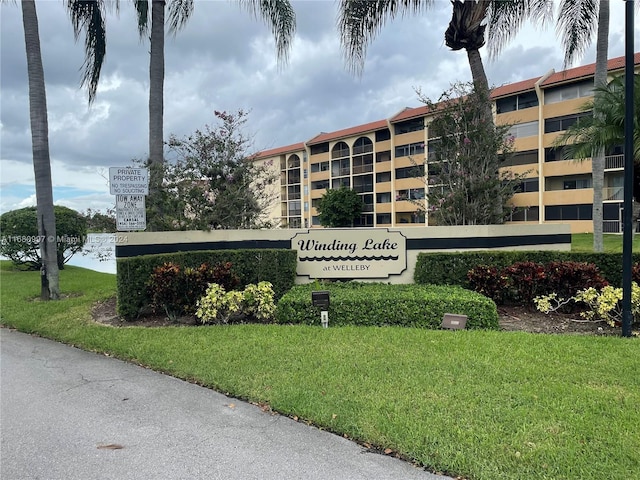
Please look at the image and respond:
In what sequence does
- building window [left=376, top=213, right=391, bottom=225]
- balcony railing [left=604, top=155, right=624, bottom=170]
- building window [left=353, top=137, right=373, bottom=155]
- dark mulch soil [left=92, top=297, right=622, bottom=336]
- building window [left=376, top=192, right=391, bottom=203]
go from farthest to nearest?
building window [left=353, top=137, right=373, bottom=155]
building window [left=376, top=213, right=391, bottom=225]
building window [left=376, top=192, right=391, bottom=203]
balcony railing [left=604, top=155, right=624, bottom=170]
dark mulch soil [left=92, top=297, right=622, bottom=336]

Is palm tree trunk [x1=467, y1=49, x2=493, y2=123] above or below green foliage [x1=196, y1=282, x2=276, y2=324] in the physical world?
above

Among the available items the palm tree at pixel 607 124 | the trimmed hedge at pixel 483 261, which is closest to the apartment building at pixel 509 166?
the trimmed hedge at pixel 483 261

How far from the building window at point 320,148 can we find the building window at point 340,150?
4.87ft

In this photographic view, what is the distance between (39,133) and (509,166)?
14499 millimetres

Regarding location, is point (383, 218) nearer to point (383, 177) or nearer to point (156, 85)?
point (383, 177)

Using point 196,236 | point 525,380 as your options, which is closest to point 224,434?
point 525,380

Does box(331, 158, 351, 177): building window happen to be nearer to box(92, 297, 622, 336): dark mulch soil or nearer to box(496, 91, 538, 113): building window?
box(496, 91, 538, 113): building window

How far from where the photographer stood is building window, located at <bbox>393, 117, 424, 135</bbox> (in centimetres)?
4641

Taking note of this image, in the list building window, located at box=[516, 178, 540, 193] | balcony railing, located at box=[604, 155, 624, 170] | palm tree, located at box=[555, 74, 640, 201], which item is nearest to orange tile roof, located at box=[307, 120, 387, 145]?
building window, located at box=[516, 178, 540, 193]

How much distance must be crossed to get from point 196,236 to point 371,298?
4125mm

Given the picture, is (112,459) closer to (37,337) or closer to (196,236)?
(37,337)

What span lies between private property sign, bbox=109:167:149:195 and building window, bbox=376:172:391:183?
4499 centimetres

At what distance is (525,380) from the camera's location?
4.58 m

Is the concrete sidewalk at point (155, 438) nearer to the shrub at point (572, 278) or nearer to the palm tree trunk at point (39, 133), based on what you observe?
the shrub at point (572, 278)
